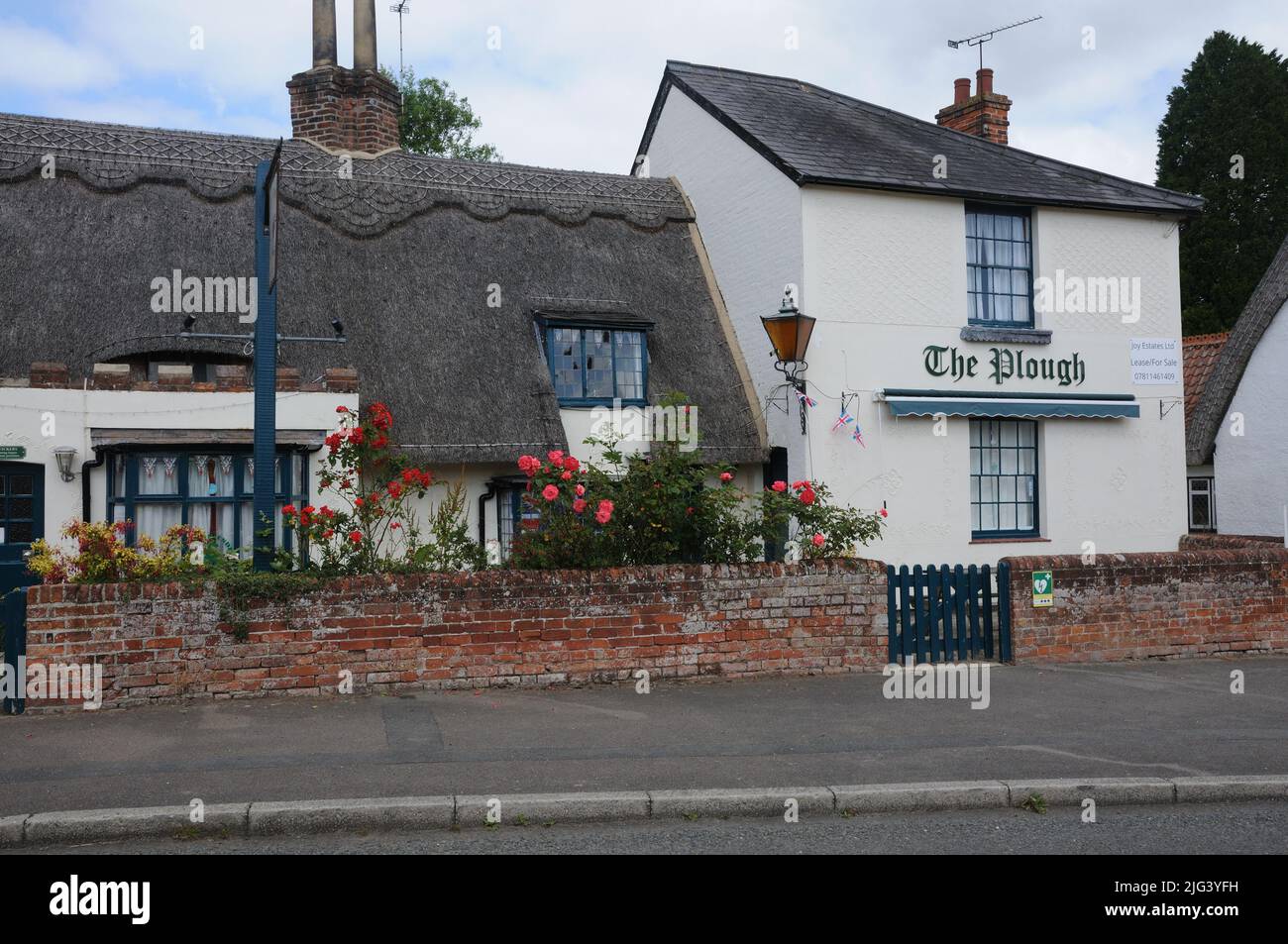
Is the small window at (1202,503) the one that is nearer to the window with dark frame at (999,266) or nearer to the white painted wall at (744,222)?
the window with dark frame at (999,266)

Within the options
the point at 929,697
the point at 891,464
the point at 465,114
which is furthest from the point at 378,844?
the point at 465,114

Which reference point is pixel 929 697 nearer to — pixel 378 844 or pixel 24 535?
pixel 378 844

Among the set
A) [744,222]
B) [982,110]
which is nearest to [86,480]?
[744,222]

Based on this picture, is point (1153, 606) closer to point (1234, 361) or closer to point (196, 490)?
point (196, 490)

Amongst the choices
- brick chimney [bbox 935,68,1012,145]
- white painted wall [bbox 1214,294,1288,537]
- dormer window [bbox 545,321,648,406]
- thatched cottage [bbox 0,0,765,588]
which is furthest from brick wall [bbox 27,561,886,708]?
white painted wall [bbox 1214,294,1288,537]

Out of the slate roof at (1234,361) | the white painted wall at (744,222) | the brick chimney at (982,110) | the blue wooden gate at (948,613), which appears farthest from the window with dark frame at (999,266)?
the slate roof at (1234,361)

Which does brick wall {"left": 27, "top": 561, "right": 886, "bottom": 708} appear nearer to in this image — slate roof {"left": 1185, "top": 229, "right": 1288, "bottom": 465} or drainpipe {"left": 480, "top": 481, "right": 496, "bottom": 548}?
drainpipe {"left": 480, "top": 481, "right": 496, "bottom": 548}

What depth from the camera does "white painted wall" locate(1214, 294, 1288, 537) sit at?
2100 cm

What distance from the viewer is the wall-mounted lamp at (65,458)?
11.8m

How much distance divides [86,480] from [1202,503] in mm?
20453

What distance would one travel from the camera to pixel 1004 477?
15961 millimetres

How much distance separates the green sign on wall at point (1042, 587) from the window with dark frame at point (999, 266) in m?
5.21

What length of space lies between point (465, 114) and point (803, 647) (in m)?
28.8

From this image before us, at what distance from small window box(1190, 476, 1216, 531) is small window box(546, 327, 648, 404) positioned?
529 inches
